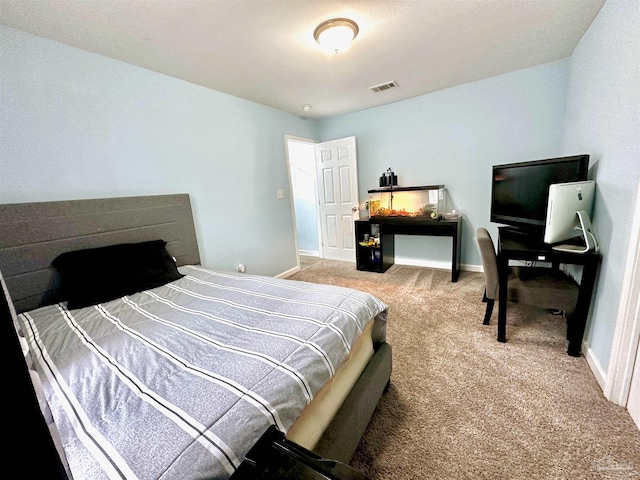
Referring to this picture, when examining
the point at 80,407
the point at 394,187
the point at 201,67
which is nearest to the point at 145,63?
the point at 201,67

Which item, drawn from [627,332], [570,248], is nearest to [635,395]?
[627,332]

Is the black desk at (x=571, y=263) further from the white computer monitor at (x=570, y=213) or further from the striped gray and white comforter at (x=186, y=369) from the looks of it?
the striped gray and white comforter at (x=186, y=369)

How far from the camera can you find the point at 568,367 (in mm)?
1731

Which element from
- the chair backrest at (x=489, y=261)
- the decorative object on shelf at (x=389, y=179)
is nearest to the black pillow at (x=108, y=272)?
the chair backrest at (x=489, y=261)

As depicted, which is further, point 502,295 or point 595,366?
point 502,295

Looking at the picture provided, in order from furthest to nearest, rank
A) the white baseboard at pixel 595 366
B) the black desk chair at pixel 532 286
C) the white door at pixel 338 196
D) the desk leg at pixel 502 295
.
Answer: the white door at pixel 338 196
the desk leg at pixel 502 295
the black desk chair at pixel 532 286
the white baseboard at pixel 595 366

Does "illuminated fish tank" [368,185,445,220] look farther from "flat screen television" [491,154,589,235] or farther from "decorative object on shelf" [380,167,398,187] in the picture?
"flat screen television" [491,154,589,235]

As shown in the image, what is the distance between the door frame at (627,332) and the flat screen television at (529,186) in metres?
0.77

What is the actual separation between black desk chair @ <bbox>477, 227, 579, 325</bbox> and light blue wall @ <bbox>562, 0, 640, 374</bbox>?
0.16 metres

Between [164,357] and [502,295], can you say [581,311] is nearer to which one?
[502,295]

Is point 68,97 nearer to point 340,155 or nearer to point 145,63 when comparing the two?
point 145,63

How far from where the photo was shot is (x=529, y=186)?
233cm

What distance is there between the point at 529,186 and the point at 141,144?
11.4ft

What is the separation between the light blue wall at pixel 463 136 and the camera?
9.53 feet
